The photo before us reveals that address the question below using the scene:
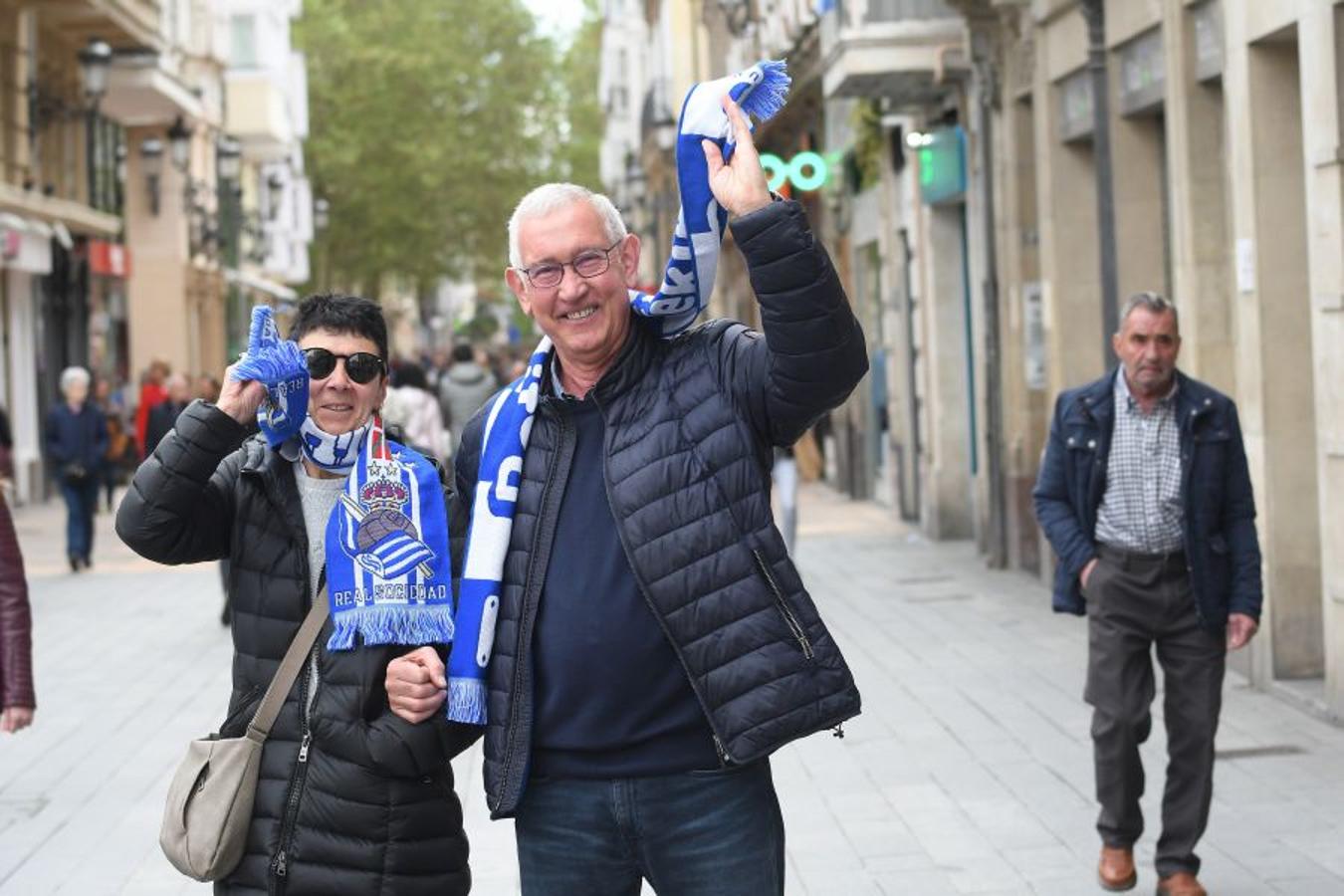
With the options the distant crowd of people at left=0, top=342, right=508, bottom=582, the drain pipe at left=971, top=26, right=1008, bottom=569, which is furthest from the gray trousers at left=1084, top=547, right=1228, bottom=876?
the distant crowd of people at left=0, top=342, right=508, bottom=582

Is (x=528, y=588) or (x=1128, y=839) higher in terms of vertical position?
(x=528, y=588)

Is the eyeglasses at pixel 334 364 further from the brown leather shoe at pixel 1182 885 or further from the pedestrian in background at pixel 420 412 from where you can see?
the pedestrian in background at pixel 420 412

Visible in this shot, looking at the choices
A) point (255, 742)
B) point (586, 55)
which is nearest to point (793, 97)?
point (255, 742)

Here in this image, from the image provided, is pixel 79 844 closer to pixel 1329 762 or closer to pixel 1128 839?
pixel 1128 839

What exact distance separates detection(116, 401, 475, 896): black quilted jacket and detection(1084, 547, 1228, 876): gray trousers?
3.56 m

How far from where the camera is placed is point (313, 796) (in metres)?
4.78

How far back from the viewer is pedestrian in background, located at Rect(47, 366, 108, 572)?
22.0 m

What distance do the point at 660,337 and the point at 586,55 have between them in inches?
3575

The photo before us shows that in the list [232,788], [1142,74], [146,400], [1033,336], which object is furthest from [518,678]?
[146,400]

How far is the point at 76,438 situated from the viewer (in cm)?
2241

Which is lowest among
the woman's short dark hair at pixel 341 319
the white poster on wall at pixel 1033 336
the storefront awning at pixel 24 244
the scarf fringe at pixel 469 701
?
the scarf fringe at pixel 469 701

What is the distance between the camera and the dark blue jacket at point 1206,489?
7.84 m

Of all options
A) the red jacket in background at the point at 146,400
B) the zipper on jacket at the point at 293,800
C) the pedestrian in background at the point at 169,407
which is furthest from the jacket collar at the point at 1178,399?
the red jacket in background at the point at 146,400

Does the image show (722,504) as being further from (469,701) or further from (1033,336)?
(1033,336)
